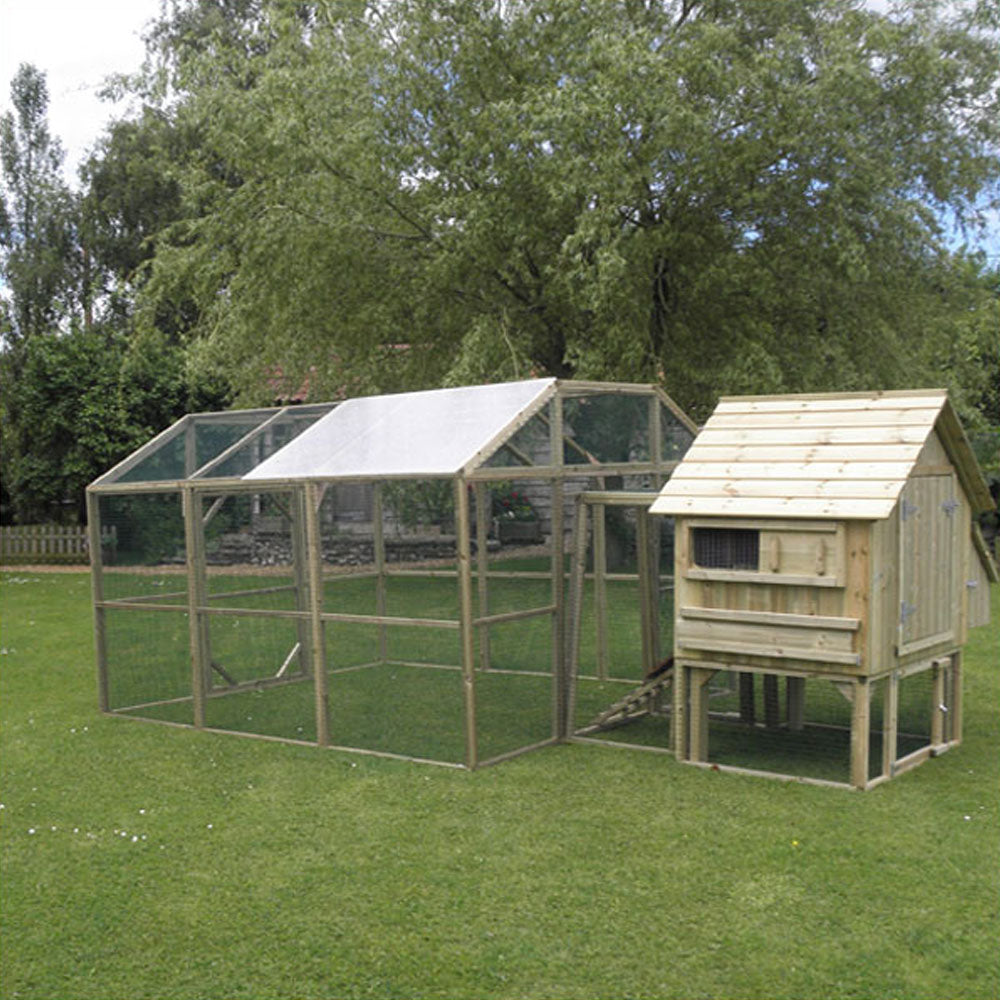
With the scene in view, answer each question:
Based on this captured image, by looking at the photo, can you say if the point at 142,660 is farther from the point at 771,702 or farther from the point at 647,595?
the point at 771,702

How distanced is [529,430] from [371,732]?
8.84 feet

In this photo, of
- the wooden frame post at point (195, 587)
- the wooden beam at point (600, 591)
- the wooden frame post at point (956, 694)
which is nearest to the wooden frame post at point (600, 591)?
the wooden beam at point (600, 591)

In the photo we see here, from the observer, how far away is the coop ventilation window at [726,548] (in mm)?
7922

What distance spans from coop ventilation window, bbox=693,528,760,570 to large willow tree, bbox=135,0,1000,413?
7030 mm

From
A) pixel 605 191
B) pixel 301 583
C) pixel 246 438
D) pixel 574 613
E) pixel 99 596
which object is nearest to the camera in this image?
pixel 574 613

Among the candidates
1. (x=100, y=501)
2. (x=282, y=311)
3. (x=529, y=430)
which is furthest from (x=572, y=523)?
(x=282, y=311)

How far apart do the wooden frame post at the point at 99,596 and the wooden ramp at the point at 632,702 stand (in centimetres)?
445

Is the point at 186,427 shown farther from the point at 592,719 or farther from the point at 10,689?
the point at 592,719

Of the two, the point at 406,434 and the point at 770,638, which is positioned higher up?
the point at 406,434

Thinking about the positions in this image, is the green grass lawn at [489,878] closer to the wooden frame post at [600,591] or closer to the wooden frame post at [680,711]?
the wooden frame post at [680,711]

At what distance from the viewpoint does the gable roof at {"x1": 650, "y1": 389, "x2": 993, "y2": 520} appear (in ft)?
24.8

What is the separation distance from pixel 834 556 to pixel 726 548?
30.4 inches

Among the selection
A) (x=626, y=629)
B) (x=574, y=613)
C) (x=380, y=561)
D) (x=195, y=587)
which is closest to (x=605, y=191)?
(x=380, y=561)

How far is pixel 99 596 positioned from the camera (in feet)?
35.8
